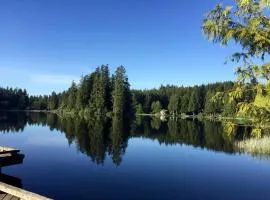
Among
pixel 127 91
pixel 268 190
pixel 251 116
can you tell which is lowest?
pixel 268 190

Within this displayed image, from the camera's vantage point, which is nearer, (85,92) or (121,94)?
(121,94)

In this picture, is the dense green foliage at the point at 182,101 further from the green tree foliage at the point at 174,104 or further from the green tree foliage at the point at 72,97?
the green tree foliage at the point at 72,97

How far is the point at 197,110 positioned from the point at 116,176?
483 ft

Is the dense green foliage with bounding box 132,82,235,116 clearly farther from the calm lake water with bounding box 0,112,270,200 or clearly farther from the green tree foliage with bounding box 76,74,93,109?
the calm lake water with bounding box 0,112,270,200

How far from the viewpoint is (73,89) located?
13988cm

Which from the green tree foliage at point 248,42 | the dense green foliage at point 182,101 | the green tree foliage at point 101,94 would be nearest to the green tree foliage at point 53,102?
the dense green foliage at point 182,101

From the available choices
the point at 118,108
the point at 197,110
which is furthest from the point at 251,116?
the point at 197,110

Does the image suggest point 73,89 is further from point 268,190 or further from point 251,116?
point 251,116

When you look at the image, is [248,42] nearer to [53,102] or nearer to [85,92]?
[85,92]

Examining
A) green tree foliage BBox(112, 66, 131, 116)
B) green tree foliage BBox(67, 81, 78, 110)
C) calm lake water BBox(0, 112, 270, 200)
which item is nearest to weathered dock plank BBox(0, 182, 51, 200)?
calm lake water BBox(0, 112, 270, 200)

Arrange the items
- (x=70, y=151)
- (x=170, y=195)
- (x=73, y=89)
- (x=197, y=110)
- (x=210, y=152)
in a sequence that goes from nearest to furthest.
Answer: (x=170, y=195) < (x=70, y=151) < (x=210, y=152) < (x=73, y=89) < (x=197, y=110)

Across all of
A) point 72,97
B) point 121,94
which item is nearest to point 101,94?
point 121,94

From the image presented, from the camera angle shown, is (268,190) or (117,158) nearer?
(268,190)

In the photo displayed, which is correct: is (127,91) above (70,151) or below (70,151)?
above
